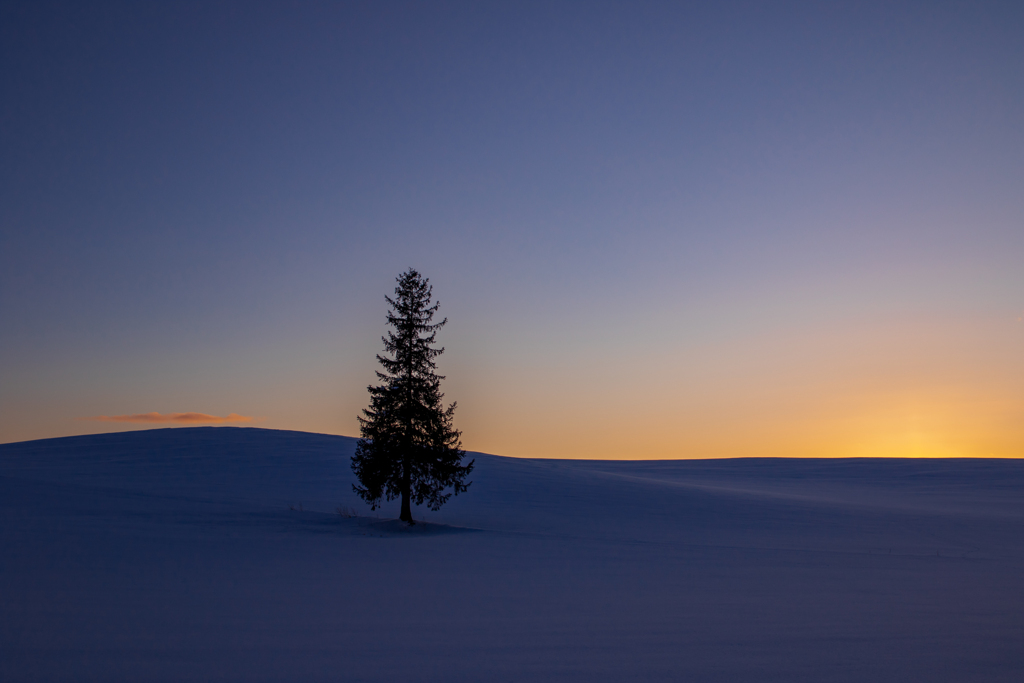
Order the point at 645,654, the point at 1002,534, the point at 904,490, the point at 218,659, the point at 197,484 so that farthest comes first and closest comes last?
the point at 904,490, the point at 197,484, the point at 1002,534, the point at 645,654, the point at 218,659

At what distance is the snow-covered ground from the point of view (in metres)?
6.77

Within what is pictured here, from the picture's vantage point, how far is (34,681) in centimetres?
589

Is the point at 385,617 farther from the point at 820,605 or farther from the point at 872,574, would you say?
the point at 872,574

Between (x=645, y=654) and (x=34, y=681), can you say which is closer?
(x=34, y=681)

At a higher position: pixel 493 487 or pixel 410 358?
pixel 410 358

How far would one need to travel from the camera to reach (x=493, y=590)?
416 inches

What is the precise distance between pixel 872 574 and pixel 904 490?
29249 mm

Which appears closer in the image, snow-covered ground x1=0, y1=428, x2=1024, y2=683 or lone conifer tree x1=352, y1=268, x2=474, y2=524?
snow-covered ground x1=0, y1=428, x2=1024, y2=683

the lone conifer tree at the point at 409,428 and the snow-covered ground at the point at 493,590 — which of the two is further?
the lone conifer tree at the point at 409,428

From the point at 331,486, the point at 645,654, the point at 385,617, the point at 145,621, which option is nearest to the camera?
the point at 645,654

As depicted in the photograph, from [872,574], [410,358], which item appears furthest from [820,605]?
[410,358]

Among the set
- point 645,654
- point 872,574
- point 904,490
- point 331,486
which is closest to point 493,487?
point 331,486

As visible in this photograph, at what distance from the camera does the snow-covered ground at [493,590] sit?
6.77 m

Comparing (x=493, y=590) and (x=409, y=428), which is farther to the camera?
(x=409, y=428)
